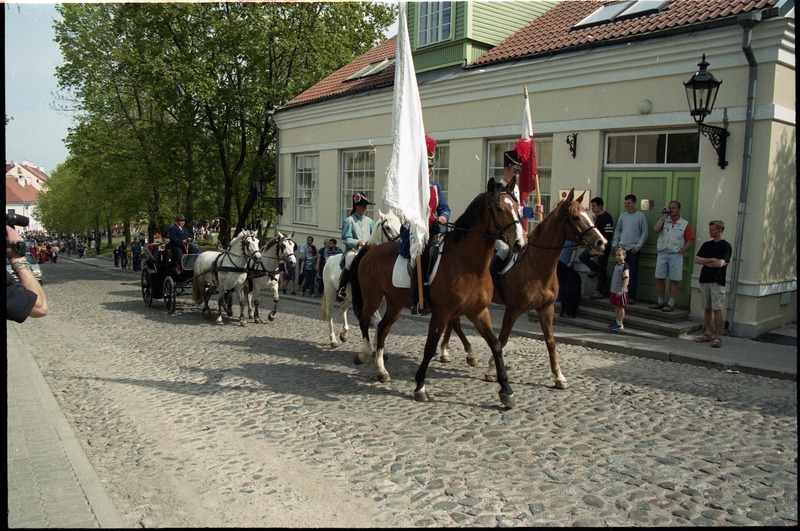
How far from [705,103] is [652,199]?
2105 millimetres

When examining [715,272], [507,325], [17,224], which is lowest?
[507,325]

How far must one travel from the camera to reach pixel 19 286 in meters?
3.01

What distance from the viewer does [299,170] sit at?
842 inches

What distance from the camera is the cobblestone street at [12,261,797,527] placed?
13.3 feet

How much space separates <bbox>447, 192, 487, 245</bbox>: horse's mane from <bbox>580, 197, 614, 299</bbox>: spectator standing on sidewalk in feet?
18.8

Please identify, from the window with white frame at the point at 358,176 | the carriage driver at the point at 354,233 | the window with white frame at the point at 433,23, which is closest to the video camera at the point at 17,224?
the carriage driver at the point at 354,233

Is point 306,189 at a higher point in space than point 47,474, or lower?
higher

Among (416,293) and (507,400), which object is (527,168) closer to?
(416,293)

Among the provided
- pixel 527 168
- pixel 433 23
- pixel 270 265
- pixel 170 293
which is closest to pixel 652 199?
pixel 527 168

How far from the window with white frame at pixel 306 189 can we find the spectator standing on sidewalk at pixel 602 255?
10.9m

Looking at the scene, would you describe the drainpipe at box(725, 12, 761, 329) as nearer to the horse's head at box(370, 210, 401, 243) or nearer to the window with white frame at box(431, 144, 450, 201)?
the horse's head at box(370, 210, 401, 243)

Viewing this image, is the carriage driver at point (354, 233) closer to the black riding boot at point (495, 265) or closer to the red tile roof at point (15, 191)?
the black riding boot at point (495, 265)

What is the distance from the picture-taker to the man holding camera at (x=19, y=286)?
9.34ft

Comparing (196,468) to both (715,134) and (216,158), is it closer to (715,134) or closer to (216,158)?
(715,134)
